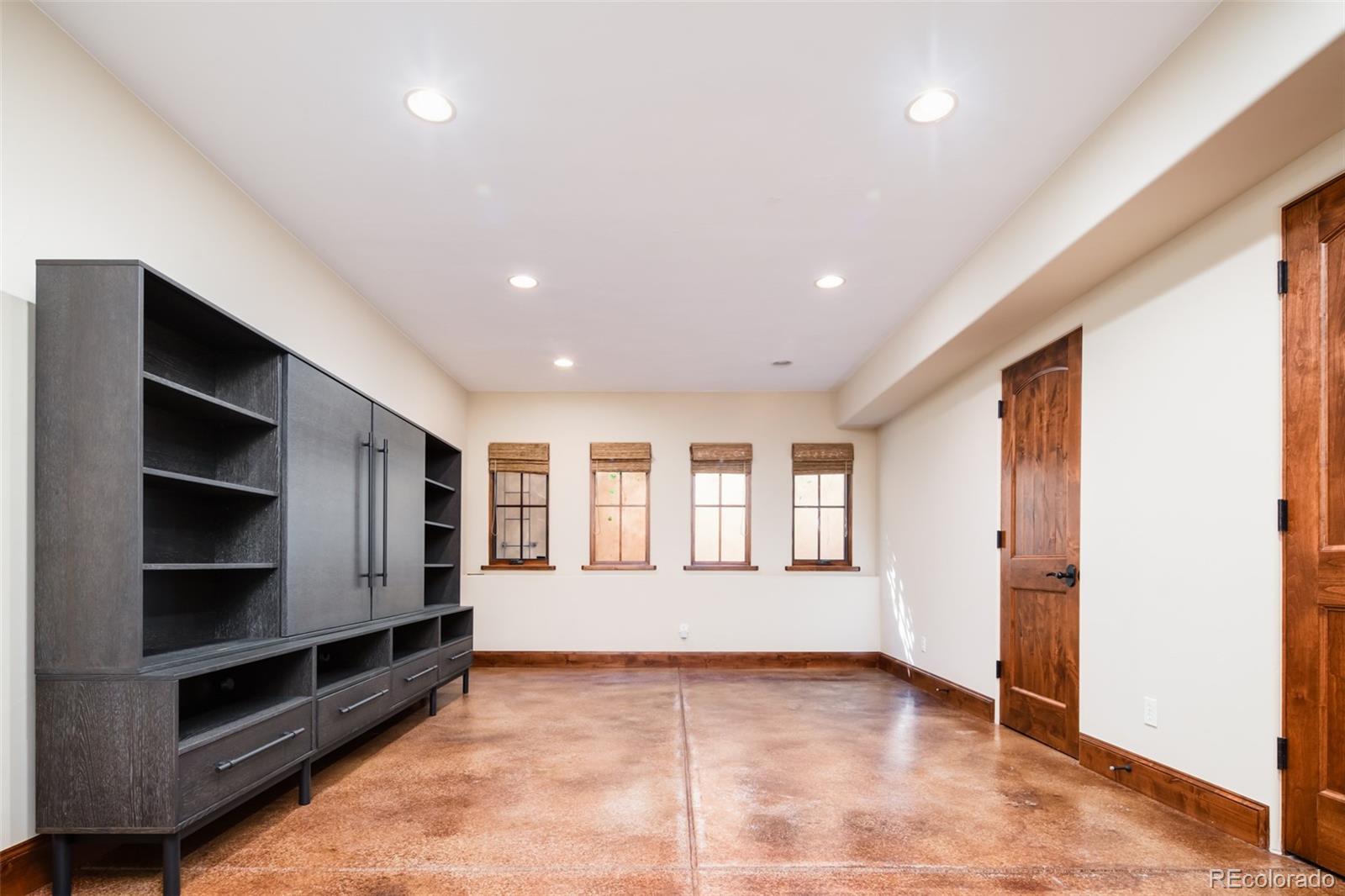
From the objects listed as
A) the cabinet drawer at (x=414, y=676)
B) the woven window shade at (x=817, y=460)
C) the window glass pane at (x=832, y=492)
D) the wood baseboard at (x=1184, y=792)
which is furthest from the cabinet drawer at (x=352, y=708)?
the window glass pane at (x=832, y=492)

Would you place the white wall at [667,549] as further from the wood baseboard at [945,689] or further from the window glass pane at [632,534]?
the wood baseboard at [945,689]

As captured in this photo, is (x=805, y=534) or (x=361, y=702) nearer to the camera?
(x=361, y=702)

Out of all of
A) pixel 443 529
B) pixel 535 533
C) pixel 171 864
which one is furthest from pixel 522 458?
pixel 171 864

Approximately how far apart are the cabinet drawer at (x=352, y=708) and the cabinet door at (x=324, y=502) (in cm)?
32

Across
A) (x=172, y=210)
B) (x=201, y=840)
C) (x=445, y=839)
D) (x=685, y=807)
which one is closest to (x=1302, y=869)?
(x=685, y=807)

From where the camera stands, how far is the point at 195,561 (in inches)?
127

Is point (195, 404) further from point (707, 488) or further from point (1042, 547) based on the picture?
point (707, 488)

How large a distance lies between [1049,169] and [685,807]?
3.07 metres

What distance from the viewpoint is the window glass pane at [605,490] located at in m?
8.00

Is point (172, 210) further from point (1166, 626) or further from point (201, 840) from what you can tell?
point (1166, 626)

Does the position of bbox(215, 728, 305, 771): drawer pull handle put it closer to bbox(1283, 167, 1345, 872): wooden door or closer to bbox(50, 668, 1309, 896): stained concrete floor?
bbox(50, 668, 1309, 896): stained concrete floor

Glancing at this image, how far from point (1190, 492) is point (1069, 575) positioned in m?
1.05

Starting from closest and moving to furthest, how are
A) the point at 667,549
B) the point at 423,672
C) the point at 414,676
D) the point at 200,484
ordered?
1. the point at 200,484
2. the point at 414,676
3. the point at 423,672
4. the point at 667,549

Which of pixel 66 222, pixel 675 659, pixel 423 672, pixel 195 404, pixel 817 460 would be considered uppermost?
pixel 66 222
